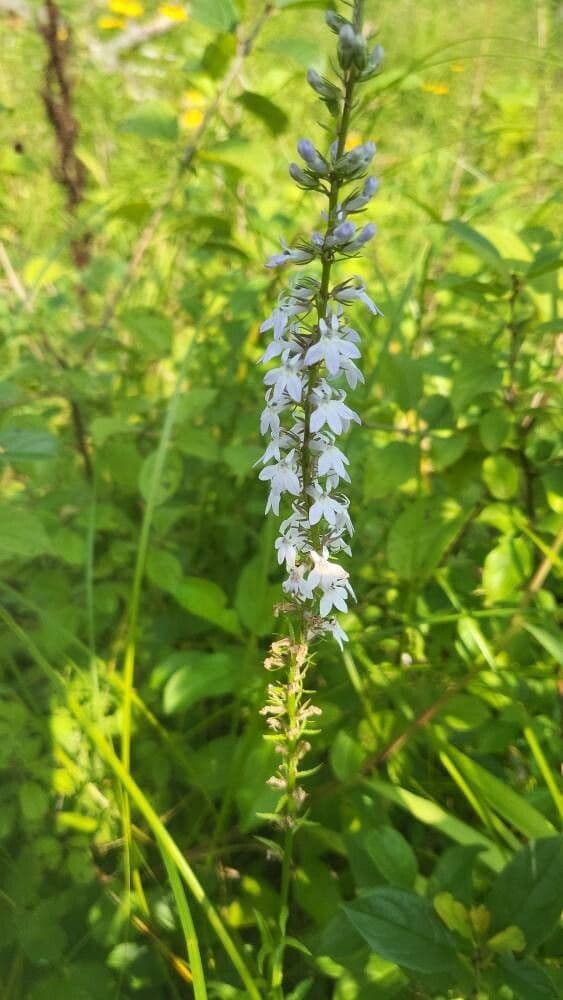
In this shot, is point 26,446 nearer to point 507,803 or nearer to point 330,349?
point 330,349

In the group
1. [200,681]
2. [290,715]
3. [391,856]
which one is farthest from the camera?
[200,681]

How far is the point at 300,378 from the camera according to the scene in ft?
→ 2.44

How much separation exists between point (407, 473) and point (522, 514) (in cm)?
27

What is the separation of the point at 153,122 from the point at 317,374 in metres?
1.10

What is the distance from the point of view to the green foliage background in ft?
3.43

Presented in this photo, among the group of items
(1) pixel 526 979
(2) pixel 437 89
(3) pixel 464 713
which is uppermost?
(2) pixel 437 89

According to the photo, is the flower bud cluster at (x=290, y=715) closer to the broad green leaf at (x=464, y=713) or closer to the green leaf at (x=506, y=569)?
the broad green leaf at (x=464, y=713)

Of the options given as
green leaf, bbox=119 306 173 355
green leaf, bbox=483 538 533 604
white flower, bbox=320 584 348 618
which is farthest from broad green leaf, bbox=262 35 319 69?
white flower, bbox=320 584 348 618

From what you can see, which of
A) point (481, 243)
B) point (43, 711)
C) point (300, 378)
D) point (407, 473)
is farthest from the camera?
point (43, 711)

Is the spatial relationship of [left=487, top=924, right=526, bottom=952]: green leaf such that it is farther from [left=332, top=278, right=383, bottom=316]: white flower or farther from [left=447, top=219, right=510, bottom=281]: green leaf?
[left=447, top=219, right=510, bottom=281]: green leaf

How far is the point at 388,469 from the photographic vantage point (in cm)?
136

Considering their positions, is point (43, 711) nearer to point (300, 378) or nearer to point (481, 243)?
point (300, 378)

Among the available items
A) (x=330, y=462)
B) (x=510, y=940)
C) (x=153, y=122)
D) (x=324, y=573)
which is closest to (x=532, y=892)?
(x=510, y=940)

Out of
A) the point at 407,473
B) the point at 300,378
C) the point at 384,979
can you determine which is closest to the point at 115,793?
the point at 384,979
